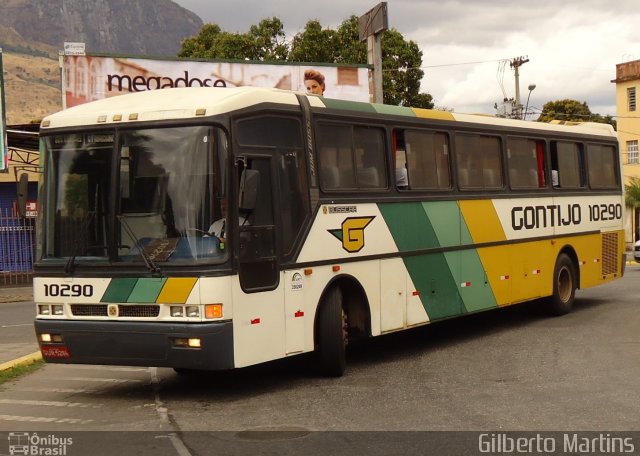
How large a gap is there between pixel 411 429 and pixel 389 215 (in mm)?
4280

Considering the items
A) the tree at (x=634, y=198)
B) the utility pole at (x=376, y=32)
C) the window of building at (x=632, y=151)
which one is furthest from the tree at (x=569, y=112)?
the utility pole at (x=376, y=32)

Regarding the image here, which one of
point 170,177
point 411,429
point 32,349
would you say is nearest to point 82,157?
point 170,177

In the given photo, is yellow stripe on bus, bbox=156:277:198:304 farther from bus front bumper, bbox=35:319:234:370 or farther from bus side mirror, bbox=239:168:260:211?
bus side mirror, bbox=239:168:260:211

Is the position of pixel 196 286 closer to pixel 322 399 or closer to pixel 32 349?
pixel 322 399

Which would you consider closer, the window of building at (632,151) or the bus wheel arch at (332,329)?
the bus wheel arch at (332,329)

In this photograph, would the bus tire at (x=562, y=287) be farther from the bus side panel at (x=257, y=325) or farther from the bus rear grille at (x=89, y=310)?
the bus rear grille at (x=89, y=310)

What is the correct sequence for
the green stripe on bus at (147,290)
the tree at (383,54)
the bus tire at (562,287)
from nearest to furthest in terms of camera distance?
the green stripe on bus at (147,290) → the bus tire at (562,287) → the tree at (383,54)

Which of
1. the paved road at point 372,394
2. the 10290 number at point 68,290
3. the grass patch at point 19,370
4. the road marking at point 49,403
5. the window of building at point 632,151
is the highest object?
the window of building at point 632,151

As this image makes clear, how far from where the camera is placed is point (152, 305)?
9039mm

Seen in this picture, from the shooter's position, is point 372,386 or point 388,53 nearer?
point 372,386

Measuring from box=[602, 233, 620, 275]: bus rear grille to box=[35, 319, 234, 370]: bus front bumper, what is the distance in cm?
1061

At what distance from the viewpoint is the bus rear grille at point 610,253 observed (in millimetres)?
17641

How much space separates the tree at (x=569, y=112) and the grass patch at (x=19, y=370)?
211ft

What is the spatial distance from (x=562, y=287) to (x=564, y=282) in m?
0.09
